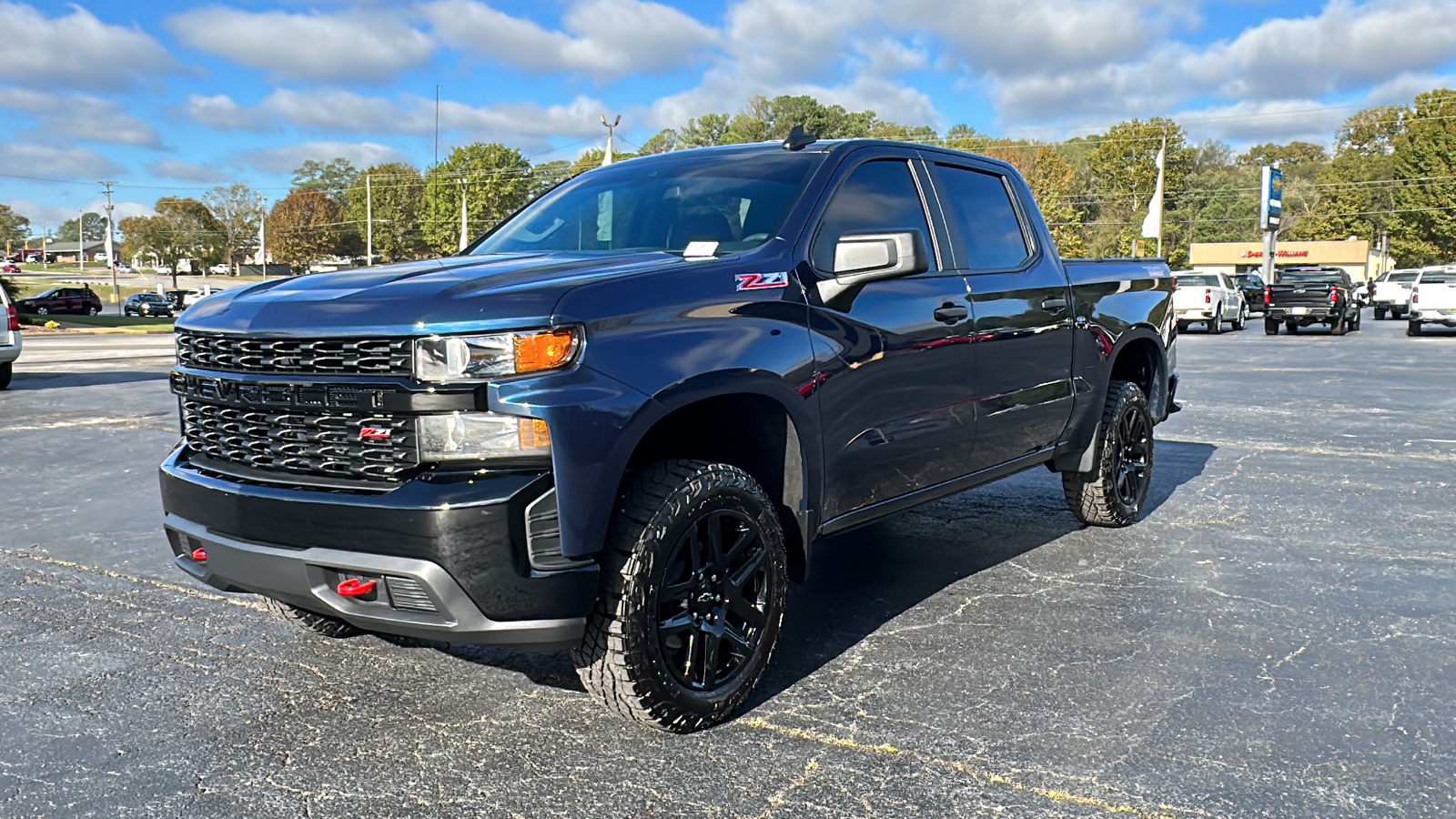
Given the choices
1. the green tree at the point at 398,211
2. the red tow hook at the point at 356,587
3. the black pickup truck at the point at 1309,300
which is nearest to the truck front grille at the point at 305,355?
the red tow hook at the point at 356,587

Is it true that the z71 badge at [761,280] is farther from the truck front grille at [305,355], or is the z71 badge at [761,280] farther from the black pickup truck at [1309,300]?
the black pickup truck at [1309,300]

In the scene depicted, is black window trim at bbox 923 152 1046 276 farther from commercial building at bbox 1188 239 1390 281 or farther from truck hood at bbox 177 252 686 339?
commercial building at bbox 1188 239 1390 281

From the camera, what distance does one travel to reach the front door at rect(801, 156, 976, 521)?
4.02 metres

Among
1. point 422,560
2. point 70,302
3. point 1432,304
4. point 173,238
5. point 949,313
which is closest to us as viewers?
point 422,560

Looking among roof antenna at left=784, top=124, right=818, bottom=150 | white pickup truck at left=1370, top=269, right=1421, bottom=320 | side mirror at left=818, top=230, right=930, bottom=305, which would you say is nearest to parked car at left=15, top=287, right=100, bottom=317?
white pickup truck at left=1370, top=269, right=1421, bottom=320

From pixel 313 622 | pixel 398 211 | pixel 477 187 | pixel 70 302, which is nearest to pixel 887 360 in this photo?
pixel 313 622

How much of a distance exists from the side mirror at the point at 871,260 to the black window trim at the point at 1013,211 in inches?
33.8

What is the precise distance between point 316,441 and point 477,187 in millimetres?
98789

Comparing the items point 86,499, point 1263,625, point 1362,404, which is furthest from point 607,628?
point 1362,404

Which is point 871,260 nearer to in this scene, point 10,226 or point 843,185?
point 843,185

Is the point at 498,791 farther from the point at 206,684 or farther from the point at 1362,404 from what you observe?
the point at 1362,404

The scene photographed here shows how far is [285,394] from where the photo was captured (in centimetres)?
329

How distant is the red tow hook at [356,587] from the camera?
3148mm

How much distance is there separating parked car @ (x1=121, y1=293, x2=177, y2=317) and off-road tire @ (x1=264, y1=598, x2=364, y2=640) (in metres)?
58.5
